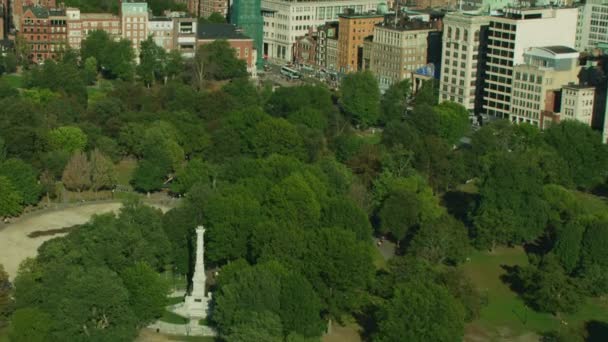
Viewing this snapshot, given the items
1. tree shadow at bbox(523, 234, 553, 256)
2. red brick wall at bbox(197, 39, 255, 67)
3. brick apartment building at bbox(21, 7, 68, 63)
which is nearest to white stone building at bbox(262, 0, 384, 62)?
red brick wall at bbox(197, 39, 255, 67)

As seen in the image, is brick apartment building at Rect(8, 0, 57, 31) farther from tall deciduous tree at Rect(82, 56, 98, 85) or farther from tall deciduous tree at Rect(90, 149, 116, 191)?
tall deciduous tree at Rect(90, 149, 116, 191)

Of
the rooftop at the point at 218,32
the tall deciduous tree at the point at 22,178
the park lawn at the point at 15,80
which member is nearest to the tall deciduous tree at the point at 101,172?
the tall deciduous tree at the point at 22,178

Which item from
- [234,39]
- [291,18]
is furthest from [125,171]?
[291,18]

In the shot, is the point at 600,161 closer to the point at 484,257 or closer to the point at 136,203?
the point at 484,257

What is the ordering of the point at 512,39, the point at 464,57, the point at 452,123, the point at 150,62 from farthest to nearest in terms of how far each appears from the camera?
1. the point at 150,62
2. the point at 464,57
3. the point at 512,39
4. the point at 452,123

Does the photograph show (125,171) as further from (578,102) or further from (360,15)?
(360,15)

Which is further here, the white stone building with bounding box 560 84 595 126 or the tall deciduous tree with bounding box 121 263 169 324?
the white stone building with bounding box 560 84 595 126
